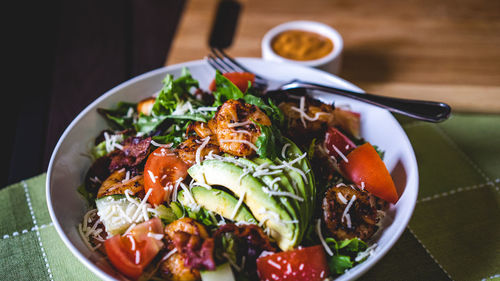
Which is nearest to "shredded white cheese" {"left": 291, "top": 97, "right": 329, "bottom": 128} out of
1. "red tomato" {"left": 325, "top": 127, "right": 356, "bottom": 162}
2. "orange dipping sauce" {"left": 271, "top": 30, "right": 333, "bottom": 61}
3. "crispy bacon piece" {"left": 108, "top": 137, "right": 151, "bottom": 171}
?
"red tomato" {"left": 325, "top": 127, "right": 356, "bottom": 162}

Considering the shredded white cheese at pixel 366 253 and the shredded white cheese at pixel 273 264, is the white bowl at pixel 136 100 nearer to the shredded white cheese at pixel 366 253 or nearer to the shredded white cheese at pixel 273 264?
the shredded white cheese at pixel 366 253

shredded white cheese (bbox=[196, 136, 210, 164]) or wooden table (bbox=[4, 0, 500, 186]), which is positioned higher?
shredded white cheese (bbox=[196, 136, 210, 164])

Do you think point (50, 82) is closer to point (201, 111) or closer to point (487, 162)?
point (201, 111)

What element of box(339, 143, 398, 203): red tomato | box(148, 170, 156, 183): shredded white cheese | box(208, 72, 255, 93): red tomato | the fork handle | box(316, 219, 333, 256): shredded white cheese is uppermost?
Result: the fork handle

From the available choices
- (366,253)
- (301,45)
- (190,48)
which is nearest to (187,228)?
(366,253)

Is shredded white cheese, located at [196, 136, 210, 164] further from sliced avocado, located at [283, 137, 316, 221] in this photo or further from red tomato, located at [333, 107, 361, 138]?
red tomato, located at [333, 107, 361, 138]

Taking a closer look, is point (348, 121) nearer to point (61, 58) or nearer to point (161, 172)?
point (161, 172)

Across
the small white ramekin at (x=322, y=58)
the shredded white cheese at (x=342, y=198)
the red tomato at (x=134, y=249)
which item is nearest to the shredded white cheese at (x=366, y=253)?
the shredded white cheese at (x=342, y=198)
